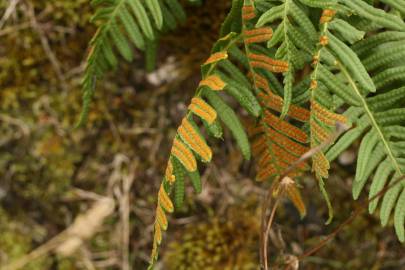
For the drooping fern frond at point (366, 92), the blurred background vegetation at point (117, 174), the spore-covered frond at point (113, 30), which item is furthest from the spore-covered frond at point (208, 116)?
the blurred background vegetation at point (117, 174)

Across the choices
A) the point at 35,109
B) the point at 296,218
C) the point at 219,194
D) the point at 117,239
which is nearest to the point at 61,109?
the point at 35,109

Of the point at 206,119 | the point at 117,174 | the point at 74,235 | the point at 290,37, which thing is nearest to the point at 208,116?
the point at 206,119

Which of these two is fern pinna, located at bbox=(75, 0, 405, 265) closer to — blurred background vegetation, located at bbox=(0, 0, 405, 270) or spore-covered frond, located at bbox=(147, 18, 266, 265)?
spore-covered frond, located at bbox=(147, 18, 266, 265)

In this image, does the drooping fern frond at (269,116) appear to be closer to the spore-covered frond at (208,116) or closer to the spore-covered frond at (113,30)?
the spore-covered frond at (208,116)

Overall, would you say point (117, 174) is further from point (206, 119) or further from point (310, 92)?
point (310, 92)

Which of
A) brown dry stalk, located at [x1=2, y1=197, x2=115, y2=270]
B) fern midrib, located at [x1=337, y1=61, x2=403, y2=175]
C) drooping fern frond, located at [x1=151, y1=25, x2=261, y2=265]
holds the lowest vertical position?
brown dry stalk, located at [x1=2, y1=197, x2=115, y2=270]

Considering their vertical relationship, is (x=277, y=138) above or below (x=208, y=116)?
below

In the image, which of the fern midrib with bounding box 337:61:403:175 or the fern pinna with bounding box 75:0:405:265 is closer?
the fern pinna with bounding box 75:0:405:265

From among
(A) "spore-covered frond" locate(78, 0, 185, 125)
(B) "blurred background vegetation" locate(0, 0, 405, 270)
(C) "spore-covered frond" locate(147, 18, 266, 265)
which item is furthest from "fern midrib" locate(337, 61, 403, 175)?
(B) "blurred background vegetation" locate(0, 0, 405, 270)

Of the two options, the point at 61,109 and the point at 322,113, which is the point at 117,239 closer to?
the point at 61,109
